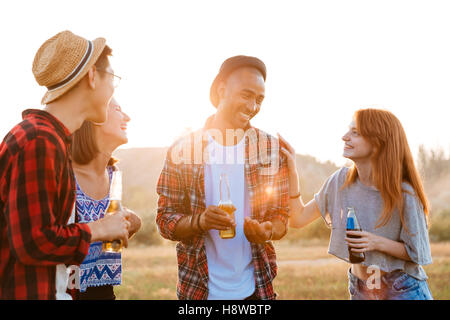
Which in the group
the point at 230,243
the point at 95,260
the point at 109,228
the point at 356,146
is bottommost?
the point at 95,260

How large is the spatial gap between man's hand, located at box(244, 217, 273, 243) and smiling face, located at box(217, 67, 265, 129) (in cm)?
90

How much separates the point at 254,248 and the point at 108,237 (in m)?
1.45

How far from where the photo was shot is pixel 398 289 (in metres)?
3.86

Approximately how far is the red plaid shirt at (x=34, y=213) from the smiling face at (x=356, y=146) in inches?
101

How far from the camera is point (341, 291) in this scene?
11938 millimetres

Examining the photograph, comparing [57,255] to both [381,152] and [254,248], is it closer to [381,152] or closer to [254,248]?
[254,248]

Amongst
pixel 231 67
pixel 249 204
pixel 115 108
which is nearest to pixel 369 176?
pixel 249 204

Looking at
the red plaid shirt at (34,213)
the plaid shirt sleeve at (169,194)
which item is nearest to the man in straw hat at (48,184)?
the red plaid shirt at (34,213)

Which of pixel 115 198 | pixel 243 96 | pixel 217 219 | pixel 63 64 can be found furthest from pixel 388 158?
pixel 63 64

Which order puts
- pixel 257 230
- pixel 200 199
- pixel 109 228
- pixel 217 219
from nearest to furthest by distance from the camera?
pixel 109 228 → pixel 217 219 → pixel 257 230 → pixel 200 199

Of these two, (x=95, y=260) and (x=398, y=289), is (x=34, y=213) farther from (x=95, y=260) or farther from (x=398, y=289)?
(x=398, y=289)

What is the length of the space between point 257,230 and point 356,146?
1.33 metres

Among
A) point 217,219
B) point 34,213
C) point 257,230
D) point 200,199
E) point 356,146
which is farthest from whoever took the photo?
point 356,146

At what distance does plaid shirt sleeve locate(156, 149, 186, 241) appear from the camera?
12.3 feet
